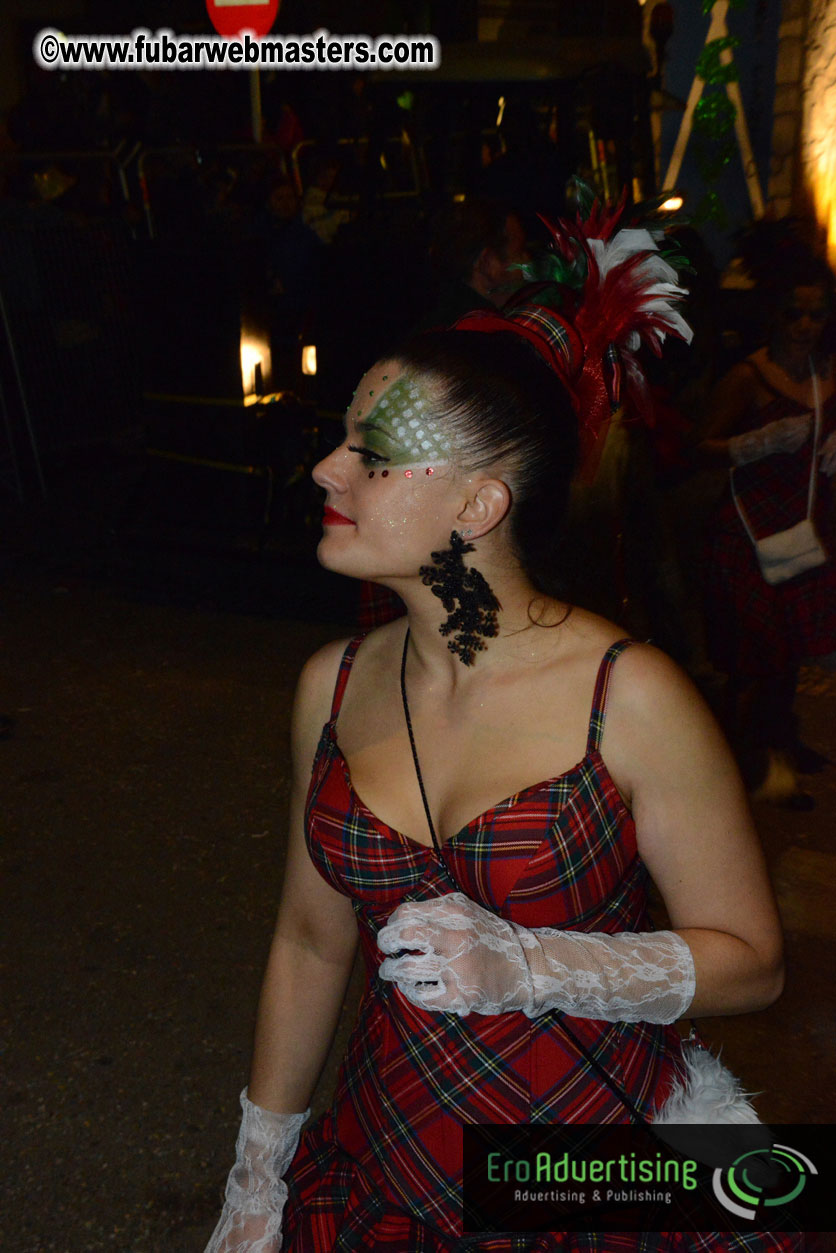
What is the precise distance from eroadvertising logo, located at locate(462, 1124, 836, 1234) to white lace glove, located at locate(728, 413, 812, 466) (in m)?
3.19

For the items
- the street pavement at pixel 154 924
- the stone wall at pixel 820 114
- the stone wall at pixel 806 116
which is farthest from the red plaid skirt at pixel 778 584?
the stone wall at pixel 820 114

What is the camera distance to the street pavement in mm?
3004

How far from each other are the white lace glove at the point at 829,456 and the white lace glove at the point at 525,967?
10.6ft

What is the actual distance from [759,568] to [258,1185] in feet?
10.7

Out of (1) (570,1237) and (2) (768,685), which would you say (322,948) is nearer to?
(1) (570,1237)

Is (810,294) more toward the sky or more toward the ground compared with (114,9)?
more toward the ground

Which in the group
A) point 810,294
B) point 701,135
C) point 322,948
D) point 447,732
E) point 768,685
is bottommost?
point 768,685

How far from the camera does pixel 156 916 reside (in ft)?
13.2

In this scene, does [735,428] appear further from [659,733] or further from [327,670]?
[659,733]

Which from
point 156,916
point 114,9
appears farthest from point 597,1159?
point 114,9

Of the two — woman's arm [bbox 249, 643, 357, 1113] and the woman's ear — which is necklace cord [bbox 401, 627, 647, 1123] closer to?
woman's arm [bbox 249, 643, 357, 1113]

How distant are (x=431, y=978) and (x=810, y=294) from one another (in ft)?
12.1

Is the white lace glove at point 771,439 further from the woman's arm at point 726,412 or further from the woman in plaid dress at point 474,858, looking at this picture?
the woman in plaid dress at point 474,858

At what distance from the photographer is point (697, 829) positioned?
1581 millimetres
